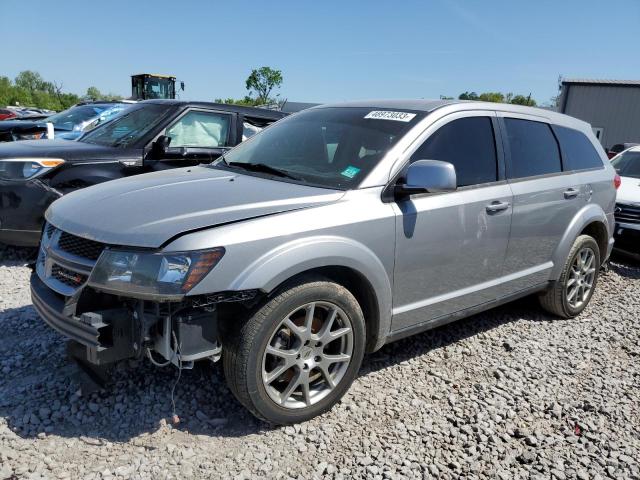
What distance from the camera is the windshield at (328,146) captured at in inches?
128

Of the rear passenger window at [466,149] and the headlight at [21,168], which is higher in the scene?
the rear passenger window at [466,149]

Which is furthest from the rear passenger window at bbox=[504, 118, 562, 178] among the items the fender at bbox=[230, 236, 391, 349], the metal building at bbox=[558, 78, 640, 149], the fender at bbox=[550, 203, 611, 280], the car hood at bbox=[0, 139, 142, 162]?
the metal building at bbox=[558, 78, 640, 149]

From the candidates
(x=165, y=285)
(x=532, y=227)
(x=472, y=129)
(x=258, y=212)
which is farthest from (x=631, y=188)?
(x=165, y=285)

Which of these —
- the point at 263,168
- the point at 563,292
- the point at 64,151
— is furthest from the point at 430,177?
the point at 64,151

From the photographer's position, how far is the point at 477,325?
178 inches

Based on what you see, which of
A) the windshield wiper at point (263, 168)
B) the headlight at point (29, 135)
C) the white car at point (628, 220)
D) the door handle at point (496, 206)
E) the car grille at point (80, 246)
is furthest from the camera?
the headlight at point (29, 135)

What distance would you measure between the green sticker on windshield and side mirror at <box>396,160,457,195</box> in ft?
1.03

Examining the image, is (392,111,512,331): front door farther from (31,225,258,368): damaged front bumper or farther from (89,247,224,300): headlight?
(89,247,224,300): headlight

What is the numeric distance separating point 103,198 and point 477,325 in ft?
10.2

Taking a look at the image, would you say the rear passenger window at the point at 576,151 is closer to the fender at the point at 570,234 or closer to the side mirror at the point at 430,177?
the fender at the point at 570,234

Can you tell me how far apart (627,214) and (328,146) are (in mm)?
5346

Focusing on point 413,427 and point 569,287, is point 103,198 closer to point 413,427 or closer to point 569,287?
point 413,427

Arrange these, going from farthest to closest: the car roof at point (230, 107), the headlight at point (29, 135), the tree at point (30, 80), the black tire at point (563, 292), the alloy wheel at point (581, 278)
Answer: the tree at point (30, 80), the headlight at point (29, 135), the car roof at point (230, 107), the alloy wheel at point (581, 278), the black tire at point (563, 292)

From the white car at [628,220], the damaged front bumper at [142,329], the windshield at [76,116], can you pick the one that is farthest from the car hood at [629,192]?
the windshield at [76,116]
